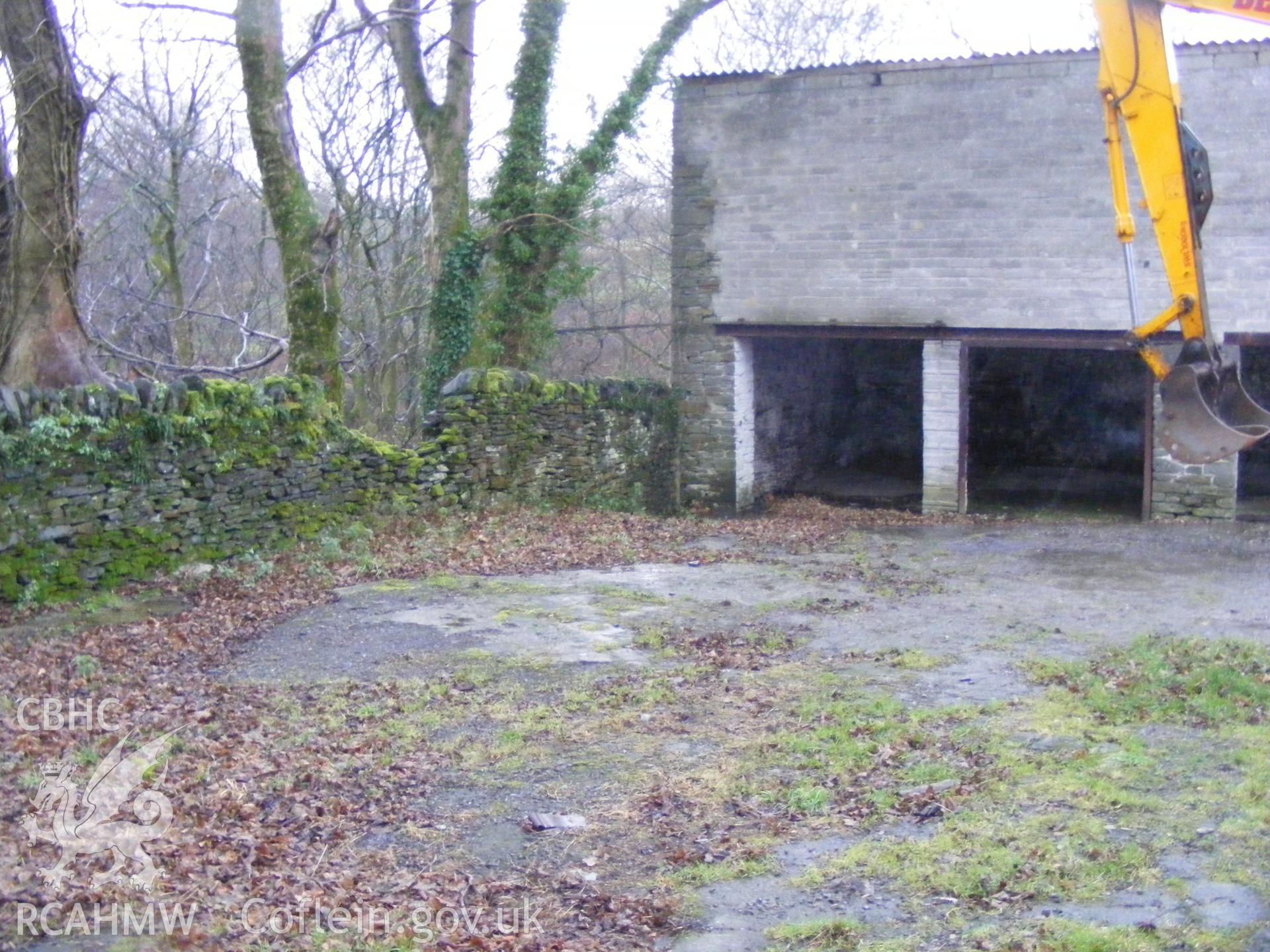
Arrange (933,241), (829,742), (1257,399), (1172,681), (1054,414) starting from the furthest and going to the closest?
(1054,414) → (1257,399) → (933,241) → (1172,681) → (829,742)

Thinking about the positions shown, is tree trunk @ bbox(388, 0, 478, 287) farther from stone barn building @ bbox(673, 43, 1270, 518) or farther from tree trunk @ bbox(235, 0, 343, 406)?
stone barn building @ bbox(673, 43, 1270, 518)

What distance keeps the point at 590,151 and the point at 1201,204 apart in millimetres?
10761

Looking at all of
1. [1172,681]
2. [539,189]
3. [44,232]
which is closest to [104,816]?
[1172,681]

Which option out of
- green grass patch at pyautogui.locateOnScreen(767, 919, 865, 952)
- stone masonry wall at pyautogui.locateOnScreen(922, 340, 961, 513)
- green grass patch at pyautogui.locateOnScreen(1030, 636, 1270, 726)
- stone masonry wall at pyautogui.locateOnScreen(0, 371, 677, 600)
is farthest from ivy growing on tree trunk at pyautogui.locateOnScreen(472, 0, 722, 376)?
green grass patch at pyautogui.locateOnScreen(767, 919, 865, 952)

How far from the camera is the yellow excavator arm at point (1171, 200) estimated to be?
7.20m

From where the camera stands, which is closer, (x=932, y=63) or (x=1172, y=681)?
(x=1172, y=681)

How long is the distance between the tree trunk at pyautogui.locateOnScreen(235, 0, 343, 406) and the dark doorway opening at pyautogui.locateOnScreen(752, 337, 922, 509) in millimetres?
5969

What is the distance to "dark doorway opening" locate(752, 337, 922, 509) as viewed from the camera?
17.3 m

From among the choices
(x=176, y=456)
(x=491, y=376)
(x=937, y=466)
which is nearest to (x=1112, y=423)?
(x=937, y=466)

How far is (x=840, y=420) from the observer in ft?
66.6

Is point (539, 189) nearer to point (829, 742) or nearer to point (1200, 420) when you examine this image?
point (1200, 420)

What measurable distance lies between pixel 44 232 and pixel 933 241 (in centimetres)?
1004

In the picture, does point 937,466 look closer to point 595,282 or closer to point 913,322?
point 913,322

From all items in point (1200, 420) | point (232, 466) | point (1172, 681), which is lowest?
point (1172, 681)
